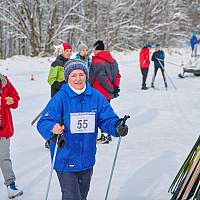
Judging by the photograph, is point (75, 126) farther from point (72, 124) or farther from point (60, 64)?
point (60, 64)

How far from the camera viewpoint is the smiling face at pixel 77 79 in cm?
350

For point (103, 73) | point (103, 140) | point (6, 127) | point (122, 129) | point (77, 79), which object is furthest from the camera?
point (103, 140)

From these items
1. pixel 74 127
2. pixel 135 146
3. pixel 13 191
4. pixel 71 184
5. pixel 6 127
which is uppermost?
pixel 74 127

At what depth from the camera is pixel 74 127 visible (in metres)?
3.45

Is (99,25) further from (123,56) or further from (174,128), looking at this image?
(174,128)

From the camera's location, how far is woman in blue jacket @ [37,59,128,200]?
11.3 feet

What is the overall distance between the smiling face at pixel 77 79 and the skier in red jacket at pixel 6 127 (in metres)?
1.37

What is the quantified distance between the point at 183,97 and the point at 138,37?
28999 millimetres

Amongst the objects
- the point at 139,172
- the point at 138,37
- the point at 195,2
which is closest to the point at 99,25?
the point at 138,37

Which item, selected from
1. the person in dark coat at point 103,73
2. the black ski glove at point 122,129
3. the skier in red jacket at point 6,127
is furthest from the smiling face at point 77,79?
the person in dark coat at point 103,73

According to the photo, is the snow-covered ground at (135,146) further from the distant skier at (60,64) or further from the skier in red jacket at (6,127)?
the distant skier at (60,64)

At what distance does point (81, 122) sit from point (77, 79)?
0.37 metres

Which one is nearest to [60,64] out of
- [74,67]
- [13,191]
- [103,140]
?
[103,140]

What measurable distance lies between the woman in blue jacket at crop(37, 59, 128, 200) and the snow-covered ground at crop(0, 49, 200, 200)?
151 cm
